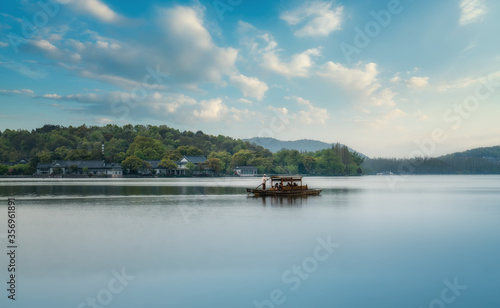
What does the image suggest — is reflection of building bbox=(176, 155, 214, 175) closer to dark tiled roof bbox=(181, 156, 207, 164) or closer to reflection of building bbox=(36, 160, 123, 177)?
dark tiled roof bbox=(181, 156, 207, 164)

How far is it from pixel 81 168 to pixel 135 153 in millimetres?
11441

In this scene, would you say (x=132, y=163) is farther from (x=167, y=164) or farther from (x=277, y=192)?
(x=277, y=192)

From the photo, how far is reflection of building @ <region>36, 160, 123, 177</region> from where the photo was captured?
246 feet

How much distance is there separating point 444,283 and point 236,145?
4445 inches

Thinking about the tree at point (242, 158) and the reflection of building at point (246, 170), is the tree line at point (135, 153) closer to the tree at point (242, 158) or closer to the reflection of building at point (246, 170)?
the tree at point (242, 158)

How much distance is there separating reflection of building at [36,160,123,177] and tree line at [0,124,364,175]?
1444 millimetres

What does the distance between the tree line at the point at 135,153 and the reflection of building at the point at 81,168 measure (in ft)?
4.74

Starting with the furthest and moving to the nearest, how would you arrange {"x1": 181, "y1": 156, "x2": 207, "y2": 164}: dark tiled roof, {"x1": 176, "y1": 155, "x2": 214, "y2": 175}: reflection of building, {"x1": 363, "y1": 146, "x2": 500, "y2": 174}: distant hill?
{"x1": 363, "y1": 146, "x2": 500, "y2": 174}: distant hill < {"x1": 181, "y1": 156, "x2": 207, "y2": 164}: dark tiled roof < {"x1": 176, "y1": 155, "x2": 214, "y2": 175}: reflection of building

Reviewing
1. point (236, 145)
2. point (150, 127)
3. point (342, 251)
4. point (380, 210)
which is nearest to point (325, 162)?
point (236, 145)

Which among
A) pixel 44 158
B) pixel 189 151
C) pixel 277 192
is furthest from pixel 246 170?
pixel 277 192

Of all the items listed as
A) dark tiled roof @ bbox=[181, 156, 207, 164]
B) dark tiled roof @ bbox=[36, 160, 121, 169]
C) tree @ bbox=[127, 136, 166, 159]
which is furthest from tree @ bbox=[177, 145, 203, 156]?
dark tiled roof @ bbox=[36, 160, 121, 169]

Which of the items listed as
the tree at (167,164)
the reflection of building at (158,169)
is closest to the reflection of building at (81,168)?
the reflection of building at (158,169)

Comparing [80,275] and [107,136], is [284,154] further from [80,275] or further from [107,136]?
[80,275]

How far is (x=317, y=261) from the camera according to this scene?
891 cm
